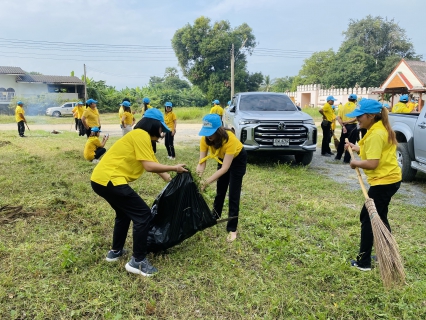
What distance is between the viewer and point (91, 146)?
302 inches

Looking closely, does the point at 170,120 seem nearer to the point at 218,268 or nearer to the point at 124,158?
the point at 124,158

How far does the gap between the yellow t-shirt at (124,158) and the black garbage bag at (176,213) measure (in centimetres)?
44

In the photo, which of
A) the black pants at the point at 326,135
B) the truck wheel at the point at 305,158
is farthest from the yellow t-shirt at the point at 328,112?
the truck wheel at the point at 305,158

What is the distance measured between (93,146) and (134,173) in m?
5.22

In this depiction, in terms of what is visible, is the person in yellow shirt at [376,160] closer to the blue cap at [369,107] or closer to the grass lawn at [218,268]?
the blue cap at [369,107]

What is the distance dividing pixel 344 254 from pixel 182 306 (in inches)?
69.8

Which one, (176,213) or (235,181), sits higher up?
(235,181)

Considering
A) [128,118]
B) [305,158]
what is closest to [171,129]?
[128,118]

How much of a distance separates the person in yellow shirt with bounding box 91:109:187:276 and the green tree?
35309 mm

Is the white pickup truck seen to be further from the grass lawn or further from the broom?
the broom

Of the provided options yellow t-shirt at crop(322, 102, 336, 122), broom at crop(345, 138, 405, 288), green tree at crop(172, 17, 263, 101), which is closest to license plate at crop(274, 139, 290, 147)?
yellow t-shirt at crop(322, 102, 336, 122)

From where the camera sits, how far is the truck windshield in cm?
832

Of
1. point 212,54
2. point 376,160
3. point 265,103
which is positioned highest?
point 212,54

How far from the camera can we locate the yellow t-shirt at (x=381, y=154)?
281cm
